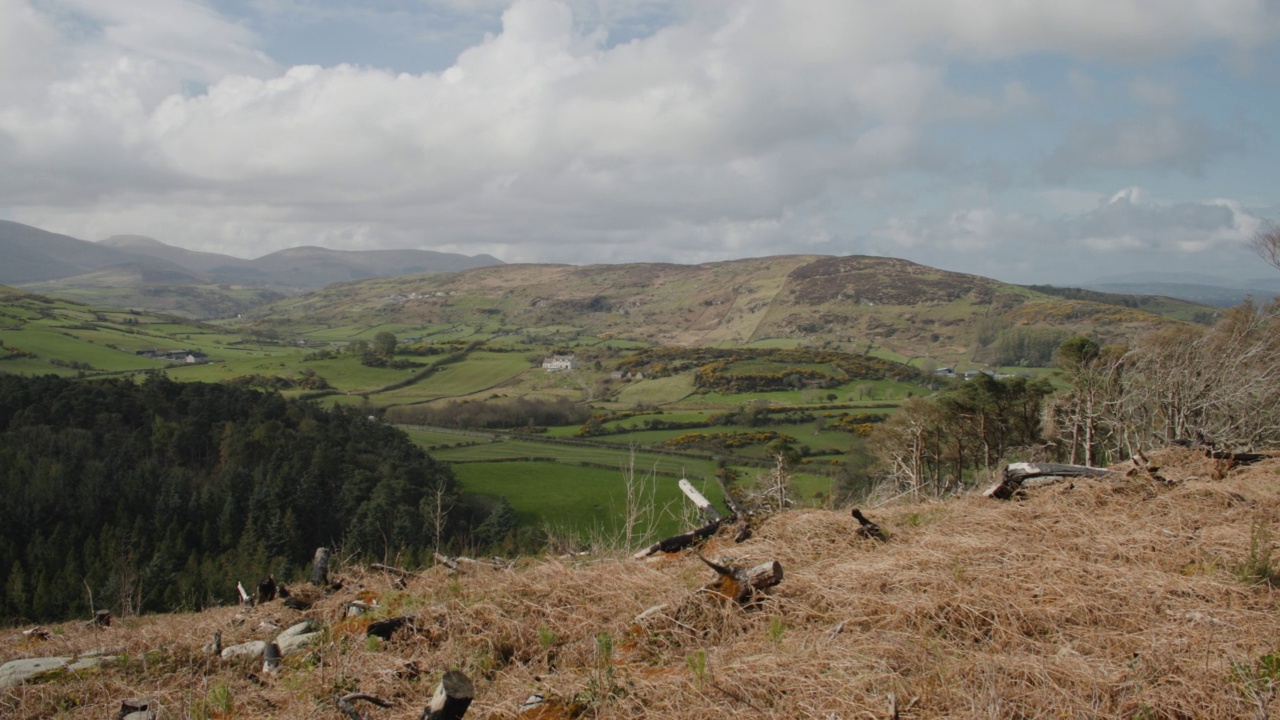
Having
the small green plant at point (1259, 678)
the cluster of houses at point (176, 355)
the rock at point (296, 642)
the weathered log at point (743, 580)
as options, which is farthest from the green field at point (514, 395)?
the small green plant at point (1259, 678)

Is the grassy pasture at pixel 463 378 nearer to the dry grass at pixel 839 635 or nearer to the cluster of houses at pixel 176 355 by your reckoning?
the cluster of houses at pixel 176 355

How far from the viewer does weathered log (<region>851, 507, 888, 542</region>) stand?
8.86 m

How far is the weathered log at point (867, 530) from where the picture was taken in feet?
29.1

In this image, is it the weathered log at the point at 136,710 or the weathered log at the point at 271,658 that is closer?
the weathered log at the point at 136,710

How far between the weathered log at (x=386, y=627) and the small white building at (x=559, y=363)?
108703 mm

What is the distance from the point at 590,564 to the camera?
29.2 feet

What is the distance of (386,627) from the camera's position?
7266 millimetres

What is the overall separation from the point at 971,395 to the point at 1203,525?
27864 millimetres

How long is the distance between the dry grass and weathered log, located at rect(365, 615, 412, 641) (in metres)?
0.15

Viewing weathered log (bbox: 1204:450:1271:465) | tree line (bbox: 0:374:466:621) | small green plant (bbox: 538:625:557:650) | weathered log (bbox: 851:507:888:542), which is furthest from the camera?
tree line (bbox: 0:374:466:621)

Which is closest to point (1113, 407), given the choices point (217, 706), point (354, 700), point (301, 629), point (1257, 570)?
point (1257, 570)

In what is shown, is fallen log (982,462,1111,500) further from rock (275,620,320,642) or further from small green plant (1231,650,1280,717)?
rock (275,620,320,642)

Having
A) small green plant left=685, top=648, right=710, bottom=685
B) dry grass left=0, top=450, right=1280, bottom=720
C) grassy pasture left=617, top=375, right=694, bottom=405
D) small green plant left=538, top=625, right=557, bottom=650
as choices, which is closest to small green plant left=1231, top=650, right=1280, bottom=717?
dry grass left=0, top=450, right=1280, bottom=720

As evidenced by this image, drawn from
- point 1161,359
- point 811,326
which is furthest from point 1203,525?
point 811,326
